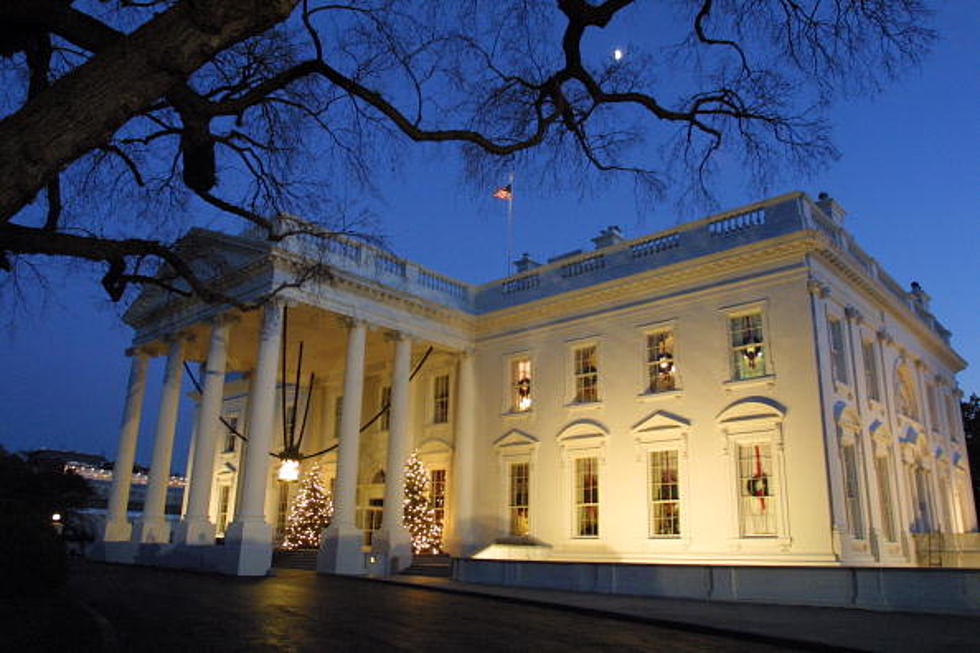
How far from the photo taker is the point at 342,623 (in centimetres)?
880

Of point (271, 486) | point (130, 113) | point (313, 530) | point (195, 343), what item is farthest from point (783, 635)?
point (271, 486)

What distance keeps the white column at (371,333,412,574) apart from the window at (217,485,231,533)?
37.5ft

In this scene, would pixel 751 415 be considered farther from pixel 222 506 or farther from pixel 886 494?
pixel 222 506

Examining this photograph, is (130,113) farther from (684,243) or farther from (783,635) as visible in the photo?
(684,243)

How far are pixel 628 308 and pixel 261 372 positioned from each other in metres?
9.88

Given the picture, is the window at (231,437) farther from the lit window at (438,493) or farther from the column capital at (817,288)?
the column capital at (817,288)

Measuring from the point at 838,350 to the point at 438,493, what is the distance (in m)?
12.5

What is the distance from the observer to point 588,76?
716cm

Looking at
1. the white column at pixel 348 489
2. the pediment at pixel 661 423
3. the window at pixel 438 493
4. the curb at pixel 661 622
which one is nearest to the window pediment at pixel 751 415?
the pediment at pixel 661 423

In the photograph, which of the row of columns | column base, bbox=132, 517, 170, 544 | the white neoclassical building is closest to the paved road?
the row of columns

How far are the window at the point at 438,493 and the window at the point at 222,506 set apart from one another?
10523 millimetres

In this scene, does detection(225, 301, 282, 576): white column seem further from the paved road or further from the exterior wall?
the exterior wall

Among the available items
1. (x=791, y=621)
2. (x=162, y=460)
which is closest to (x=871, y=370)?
(x=791, y=621)

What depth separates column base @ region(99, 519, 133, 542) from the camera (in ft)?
72.4
